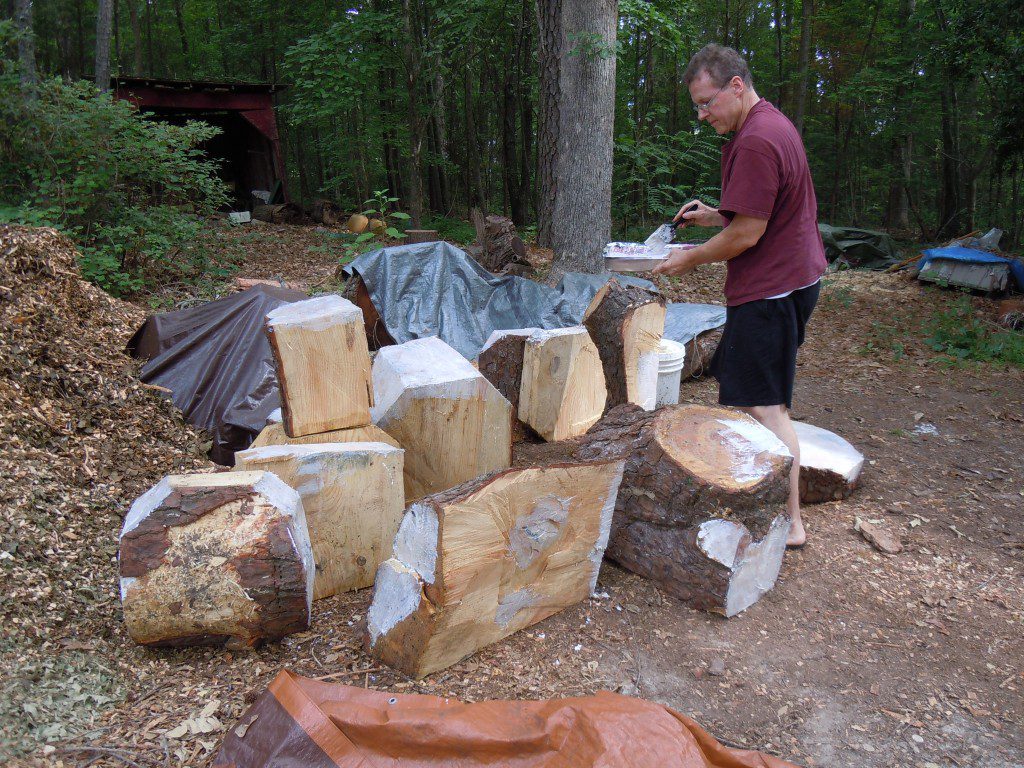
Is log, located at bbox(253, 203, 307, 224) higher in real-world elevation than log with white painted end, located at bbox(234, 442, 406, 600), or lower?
higher

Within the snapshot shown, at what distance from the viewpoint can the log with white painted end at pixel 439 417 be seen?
3000 mm

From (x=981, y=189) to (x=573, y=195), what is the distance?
13736mm

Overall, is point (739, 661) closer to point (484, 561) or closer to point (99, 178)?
point (484, 561)

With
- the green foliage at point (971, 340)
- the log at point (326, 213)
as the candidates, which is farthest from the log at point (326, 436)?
the log at point (326, 213)

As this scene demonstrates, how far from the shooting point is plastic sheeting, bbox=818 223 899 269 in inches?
409

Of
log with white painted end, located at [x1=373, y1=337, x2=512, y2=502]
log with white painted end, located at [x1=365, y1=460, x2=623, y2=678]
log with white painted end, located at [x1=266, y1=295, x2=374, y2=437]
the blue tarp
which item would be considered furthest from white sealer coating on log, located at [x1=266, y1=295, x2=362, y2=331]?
the blue tarp

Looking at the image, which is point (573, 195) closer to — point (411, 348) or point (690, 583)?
point (411, 348)

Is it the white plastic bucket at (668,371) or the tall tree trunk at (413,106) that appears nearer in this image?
the white plastic bucket at (668,371)

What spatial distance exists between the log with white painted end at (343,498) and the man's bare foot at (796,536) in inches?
63.1

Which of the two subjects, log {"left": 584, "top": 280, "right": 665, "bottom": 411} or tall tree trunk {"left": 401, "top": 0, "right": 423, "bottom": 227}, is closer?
log {"left": 584, "top": 280, "right": 665, "bottom": 411}

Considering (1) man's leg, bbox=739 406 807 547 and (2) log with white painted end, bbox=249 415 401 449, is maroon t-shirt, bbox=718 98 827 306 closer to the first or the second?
(1) man's leg, bbox=739 406 807 547

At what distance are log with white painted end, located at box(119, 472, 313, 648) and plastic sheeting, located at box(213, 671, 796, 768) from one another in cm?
43

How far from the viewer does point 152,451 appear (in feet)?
11.5

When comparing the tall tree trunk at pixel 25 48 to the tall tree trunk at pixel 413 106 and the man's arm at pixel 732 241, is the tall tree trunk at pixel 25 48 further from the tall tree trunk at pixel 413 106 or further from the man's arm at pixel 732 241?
the man's arm at pixel 732 241
